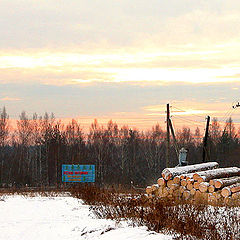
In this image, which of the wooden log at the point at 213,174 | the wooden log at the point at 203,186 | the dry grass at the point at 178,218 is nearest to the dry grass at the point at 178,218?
the dry grass at the point at 178,218

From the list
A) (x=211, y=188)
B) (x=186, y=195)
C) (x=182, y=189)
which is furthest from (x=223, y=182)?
(x=182, y=189)

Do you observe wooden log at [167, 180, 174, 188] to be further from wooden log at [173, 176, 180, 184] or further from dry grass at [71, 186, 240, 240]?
dry grass at [71, 186, 240, 240]

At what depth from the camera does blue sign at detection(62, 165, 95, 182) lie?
1166 inches

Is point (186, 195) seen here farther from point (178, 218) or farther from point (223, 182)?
point (178, 218)

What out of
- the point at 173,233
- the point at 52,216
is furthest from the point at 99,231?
the point at 52,216

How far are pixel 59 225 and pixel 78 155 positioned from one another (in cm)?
4009

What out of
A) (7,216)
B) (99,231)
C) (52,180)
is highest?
(99,231)

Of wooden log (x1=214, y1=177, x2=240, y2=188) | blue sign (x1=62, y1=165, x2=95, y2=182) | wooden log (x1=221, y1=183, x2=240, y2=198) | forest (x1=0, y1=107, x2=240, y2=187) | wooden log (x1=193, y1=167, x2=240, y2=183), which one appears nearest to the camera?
wooden log (x1=221, y1=183, x2=240, y2=198)

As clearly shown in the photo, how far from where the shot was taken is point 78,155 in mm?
51750

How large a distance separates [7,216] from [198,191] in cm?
763

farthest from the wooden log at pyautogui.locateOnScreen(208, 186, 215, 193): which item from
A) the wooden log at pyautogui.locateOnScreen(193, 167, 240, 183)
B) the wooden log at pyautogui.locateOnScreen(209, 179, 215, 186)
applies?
the wooden log at pyautogui.locateOnScreen(193, 167, 240, 183)

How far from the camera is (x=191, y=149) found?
65750mm

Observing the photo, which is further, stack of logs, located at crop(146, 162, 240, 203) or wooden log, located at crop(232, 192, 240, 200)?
stack of logs, located at crop(146, 162, 240, 203)

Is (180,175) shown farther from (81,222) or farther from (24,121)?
(24,121)
